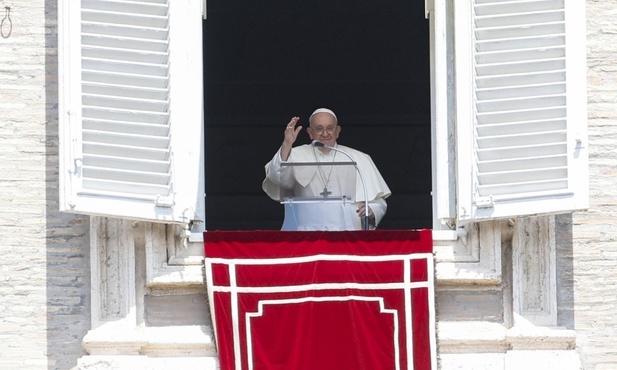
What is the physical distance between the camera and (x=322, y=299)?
11.9 metres

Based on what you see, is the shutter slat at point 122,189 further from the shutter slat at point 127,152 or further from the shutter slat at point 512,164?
the shutter slat at point 512,164

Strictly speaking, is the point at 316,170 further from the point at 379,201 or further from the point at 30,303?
the point at 30,303

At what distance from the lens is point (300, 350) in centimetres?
1184

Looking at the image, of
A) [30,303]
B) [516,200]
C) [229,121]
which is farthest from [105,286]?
[229,121]

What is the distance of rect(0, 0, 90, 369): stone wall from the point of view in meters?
12.2

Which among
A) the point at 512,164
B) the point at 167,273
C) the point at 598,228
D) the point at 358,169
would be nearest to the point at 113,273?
the point at 167,273

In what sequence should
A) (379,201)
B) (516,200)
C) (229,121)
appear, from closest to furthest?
1. (516,200)
2. (379,201)
3. (229,121)

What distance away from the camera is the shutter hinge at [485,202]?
1181 centimetres

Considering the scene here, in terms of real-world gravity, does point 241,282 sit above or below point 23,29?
below

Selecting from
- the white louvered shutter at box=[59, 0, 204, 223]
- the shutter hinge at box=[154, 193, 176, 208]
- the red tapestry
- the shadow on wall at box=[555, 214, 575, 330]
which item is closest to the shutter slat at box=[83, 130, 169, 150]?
the white louvered shutter at box=[59, 0, 204, 223]

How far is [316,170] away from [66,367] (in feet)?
6.15

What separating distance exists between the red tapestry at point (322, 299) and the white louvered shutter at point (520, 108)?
0.45 m

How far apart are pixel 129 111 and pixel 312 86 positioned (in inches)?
199

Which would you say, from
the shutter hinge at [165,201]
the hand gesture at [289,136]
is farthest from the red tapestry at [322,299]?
the hand gesture at [289,136]
